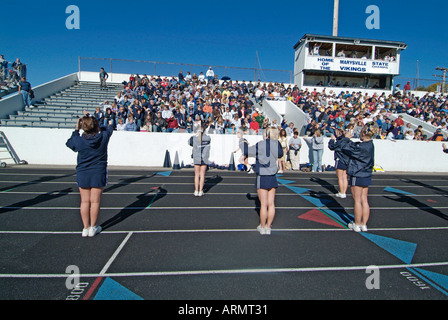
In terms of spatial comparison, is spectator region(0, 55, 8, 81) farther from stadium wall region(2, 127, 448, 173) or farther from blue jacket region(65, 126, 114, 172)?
blue jacket region(65, 126, 114, 172)

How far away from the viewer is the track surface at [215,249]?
3275 mm

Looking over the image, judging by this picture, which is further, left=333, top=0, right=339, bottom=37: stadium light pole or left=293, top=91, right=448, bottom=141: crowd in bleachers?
left=333, top=0, right=339, bottom=37: stadium light pole

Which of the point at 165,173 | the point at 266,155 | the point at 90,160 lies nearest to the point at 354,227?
the point at 266,155

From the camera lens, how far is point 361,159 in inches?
195

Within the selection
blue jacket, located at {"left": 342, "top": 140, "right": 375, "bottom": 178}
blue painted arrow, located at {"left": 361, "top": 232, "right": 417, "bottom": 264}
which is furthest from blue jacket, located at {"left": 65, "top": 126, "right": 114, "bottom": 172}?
blue painted arrow, located at {"left": 361, "top": 232, "right": 417, "bottom": 264}

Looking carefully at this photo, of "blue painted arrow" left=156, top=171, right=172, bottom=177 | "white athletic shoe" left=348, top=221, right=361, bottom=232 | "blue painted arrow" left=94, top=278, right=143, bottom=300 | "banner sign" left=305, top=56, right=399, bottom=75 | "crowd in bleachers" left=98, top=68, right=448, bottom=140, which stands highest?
"banner sign" left=305, top=56, right=399, bottom=75

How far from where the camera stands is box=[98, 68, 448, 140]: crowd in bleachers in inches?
566

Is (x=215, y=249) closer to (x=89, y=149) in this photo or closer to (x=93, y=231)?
(x=93, y=231)

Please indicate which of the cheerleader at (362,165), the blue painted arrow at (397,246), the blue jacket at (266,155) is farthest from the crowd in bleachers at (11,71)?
the blue painted arrow at (397,246)

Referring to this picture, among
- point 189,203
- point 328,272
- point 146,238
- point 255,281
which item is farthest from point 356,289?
point 189,203

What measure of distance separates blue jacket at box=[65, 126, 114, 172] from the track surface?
1336 mm

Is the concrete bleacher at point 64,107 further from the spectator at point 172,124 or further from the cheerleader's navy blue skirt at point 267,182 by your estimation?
the cheerleader's navy blue skirt at point 267,182

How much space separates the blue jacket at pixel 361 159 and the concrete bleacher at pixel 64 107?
14.2m
